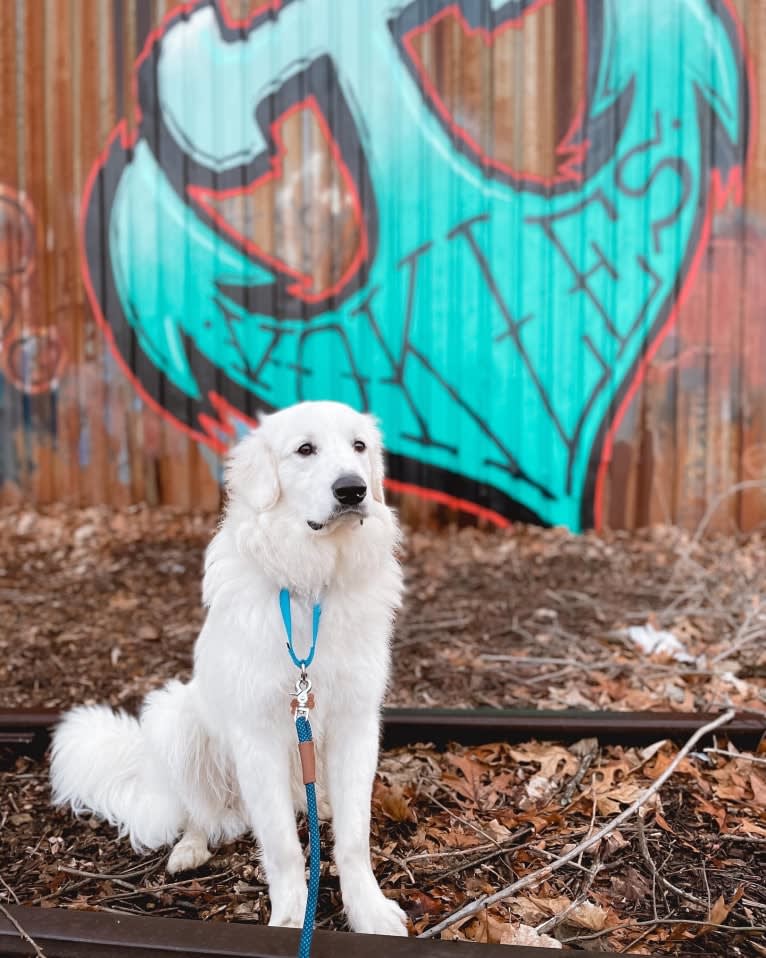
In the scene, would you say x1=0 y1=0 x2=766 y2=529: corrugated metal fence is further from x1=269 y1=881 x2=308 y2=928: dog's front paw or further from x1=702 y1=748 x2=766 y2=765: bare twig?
x1=269 y1=881 x2=308 y2=928: dog's front paw

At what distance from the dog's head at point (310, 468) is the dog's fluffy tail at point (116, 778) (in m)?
0.83

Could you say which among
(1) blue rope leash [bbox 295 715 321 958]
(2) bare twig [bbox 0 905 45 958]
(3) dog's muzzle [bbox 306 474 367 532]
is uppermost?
(3) dog's muzzle [bbox 306 474 367 532]

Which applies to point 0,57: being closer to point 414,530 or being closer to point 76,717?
point 414,530

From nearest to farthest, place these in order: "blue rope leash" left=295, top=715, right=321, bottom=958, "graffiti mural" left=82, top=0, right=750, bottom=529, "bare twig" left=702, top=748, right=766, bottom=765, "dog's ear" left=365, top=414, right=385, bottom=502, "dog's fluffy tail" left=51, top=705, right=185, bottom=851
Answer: "blue rope leash" left=295, top=715, right=321, bottom=958, "dog's ear" left=365, top=414, right=385, bottom=502, "dog's fluffy tail" left=51, top=705, right=185, bottom=851, "bare twig" left=702, top=748, right=766, bottom=765, "graffiti mural" left=82, top=0, right=750, bottom=529

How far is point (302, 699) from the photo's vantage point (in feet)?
5.80

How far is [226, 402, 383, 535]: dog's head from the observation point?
1812 millimetres

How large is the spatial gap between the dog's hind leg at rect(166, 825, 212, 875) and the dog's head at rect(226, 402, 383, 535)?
0.98 m

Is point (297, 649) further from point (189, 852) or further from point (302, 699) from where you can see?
point (189, 852)

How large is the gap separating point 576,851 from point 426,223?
15.0 feet

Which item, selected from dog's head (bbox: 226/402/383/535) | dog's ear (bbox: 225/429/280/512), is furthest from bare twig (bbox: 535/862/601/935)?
dog's ear (bbox: 225/429/280/512)

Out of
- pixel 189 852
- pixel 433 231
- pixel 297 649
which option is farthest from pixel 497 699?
pixel 433 231

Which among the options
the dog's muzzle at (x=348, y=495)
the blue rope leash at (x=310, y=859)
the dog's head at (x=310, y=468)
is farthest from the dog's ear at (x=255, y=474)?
the blue rope leash at (x=310, y=859)

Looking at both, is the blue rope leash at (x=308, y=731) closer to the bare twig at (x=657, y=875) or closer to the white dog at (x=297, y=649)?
the white dog at (x=297, y=649)

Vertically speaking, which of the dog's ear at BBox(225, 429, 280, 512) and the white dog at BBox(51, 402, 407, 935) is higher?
the dog's ear at BBox(225, 429, 280, 512)
